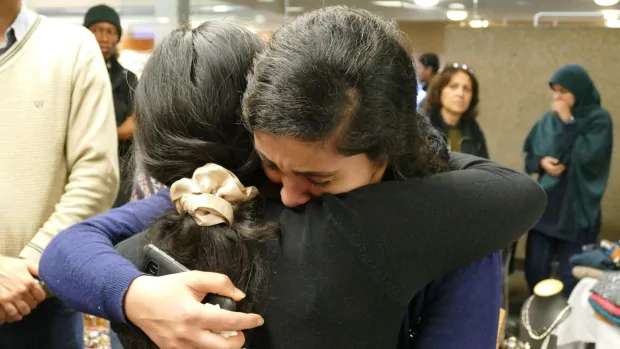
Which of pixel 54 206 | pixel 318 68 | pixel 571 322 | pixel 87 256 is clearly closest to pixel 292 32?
pixel 318 68

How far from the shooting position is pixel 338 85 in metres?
0.80

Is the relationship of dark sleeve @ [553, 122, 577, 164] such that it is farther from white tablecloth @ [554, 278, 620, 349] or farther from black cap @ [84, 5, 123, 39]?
black cap @ [84, 5, 123, 39]

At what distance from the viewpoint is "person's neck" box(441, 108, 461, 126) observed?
3494 mm

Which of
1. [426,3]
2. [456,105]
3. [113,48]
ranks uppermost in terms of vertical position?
[426,3]

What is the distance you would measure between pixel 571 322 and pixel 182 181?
7.56ft

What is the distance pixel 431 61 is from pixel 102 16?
1.53m

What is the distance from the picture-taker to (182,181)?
0.89 meters

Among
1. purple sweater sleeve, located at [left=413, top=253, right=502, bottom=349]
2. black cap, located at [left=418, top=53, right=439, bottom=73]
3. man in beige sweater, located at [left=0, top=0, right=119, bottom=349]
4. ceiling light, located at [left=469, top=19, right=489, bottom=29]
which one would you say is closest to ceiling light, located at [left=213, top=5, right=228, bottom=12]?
black cap, located at [left=418, top=53, right=439, bottom=73]

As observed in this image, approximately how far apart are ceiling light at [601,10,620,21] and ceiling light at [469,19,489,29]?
496 mm

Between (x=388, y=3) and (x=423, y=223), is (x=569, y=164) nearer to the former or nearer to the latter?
(x=388, y=3)

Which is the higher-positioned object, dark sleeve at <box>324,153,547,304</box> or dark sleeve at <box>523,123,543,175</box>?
dark sleeve at <box>324,153,547,304</box>

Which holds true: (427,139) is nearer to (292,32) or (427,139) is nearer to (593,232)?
(292,32)

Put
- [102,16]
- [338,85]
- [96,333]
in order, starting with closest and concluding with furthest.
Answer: [338,85] → [96,333] → [102,16]

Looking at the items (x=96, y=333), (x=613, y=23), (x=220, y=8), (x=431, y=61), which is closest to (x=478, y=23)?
(x=431, y=61)
